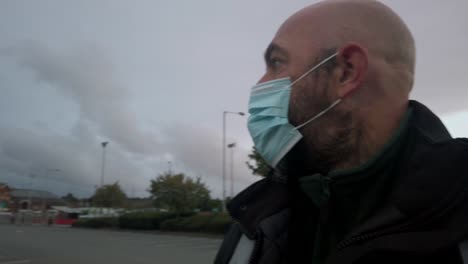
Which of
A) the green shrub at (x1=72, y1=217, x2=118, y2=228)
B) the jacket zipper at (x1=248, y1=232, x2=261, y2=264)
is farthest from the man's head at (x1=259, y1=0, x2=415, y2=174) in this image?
the green shrub at (x1=72, y1=217, x2=118, y2=228)

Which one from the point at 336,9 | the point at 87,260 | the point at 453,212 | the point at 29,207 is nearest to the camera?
the point at 453,212

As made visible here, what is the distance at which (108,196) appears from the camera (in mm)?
56906

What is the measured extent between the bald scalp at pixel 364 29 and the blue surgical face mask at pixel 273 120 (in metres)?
0.10

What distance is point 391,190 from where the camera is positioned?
121 centimetres

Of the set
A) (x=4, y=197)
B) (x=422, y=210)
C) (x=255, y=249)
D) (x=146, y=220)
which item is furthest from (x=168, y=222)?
(x=4, y=197)

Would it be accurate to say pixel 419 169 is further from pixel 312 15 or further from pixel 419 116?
pixel 312 15

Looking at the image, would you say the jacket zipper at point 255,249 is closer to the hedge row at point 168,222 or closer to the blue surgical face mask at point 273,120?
the blue surgical face mask at point 273,120

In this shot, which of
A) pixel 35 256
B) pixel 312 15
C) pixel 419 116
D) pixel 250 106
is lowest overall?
pixel 35 256

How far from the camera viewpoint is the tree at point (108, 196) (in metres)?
56.9

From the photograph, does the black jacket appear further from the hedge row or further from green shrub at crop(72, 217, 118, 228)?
green shrub at crop(72, 217, 118, 228)

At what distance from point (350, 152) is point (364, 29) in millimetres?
426

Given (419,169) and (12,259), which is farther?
(12,259)

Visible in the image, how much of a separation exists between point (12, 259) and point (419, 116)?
1406 cm

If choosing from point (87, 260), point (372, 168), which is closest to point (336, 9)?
point (372, 168)
